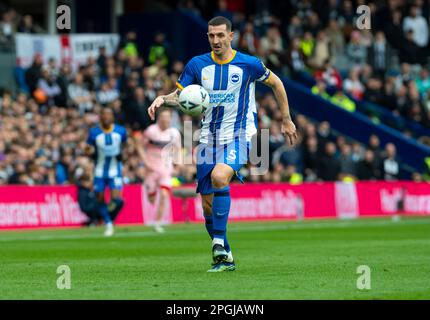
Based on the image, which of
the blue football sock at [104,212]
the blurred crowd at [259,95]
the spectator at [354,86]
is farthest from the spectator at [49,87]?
the spectator at [354,86]

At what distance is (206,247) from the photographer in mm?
18422

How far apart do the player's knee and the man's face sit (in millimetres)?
1397

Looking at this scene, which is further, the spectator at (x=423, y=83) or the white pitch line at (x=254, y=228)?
the spectator at (x=423, y=83)

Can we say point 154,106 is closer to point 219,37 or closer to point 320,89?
point 219,37

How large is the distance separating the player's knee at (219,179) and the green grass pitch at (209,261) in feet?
3.24

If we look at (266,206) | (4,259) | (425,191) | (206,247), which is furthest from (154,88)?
(4,259)

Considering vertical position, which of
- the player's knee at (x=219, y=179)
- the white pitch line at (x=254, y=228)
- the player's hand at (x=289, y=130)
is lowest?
the white pitch line at (x=254, y=228)

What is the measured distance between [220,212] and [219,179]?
0.39 m

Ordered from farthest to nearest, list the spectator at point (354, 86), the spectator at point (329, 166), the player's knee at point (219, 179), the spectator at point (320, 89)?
the spectator at point (354, 86), the spectator at point (320, 89), the spectator at point (329, 166), the player's knee at point (219, 179)

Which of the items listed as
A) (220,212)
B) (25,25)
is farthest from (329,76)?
(220,212)

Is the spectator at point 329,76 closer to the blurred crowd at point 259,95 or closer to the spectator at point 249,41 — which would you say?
the blurred crowd at point 259,95

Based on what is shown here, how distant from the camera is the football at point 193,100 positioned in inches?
515
